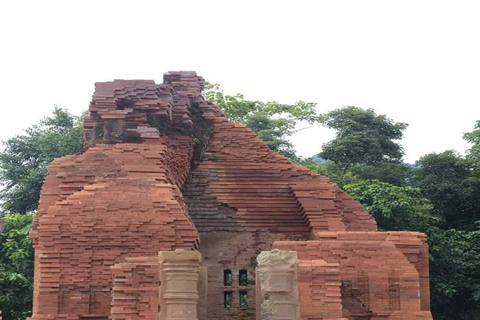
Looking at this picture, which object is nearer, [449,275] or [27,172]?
[449,275]

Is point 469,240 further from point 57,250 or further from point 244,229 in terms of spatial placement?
point 57,250

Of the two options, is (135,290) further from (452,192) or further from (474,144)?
(474,144)

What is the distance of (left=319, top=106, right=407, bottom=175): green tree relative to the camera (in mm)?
35344

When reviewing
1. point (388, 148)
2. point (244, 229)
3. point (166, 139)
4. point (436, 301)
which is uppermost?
point (388, 148)

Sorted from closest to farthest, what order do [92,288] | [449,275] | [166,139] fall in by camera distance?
[92,288]
[166,139]
[449,275]

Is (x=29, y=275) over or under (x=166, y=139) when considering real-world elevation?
under

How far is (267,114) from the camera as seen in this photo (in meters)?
37.7

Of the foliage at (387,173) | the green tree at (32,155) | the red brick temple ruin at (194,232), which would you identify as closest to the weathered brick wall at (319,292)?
the red brick temple ruin at (194,232)

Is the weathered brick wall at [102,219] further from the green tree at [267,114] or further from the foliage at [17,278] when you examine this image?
the green tree at [267,114]

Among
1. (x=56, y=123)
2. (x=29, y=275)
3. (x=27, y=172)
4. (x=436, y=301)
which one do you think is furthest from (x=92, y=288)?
(x=56, y=123)

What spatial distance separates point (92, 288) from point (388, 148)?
1084 inches

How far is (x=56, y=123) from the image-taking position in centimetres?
3312

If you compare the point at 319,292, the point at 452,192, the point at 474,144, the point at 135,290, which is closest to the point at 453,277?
the point at 452,192

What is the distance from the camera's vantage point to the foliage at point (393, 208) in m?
24.9
